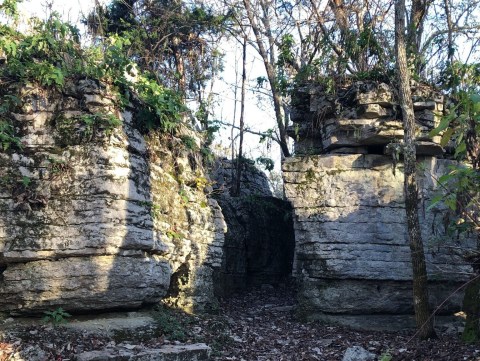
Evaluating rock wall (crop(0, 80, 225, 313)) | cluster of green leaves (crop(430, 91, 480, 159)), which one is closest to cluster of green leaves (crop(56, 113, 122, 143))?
rock wall (crop(0, 80, 225, 313))

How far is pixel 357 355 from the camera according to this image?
6.94m

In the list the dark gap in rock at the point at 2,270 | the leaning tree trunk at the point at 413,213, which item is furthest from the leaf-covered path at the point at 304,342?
the dark gap in rock at the point at 2,270

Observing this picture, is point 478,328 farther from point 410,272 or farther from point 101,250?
point 101,250

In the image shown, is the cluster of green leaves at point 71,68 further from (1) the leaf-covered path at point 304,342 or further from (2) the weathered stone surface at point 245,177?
(2) the weathered stone surface at point 245,177

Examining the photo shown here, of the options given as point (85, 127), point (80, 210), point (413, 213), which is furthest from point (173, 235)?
point (413, 213)

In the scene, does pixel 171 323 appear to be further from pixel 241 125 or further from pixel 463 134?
pixel 241 125

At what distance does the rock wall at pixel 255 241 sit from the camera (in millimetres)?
12273

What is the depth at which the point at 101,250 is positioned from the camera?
7.11 metres

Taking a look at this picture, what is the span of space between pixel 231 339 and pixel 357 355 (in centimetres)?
194

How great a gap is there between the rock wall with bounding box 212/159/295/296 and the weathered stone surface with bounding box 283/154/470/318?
2621 millimetres

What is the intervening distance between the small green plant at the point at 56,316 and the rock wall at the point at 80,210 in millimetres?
95

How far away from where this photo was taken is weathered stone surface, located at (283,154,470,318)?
9.38m

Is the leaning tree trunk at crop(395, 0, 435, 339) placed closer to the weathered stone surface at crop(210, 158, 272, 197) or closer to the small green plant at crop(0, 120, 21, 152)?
the small green plant at crop(0, 120, 21, 152)

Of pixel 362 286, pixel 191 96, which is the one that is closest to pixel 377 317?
pixel 362 286
